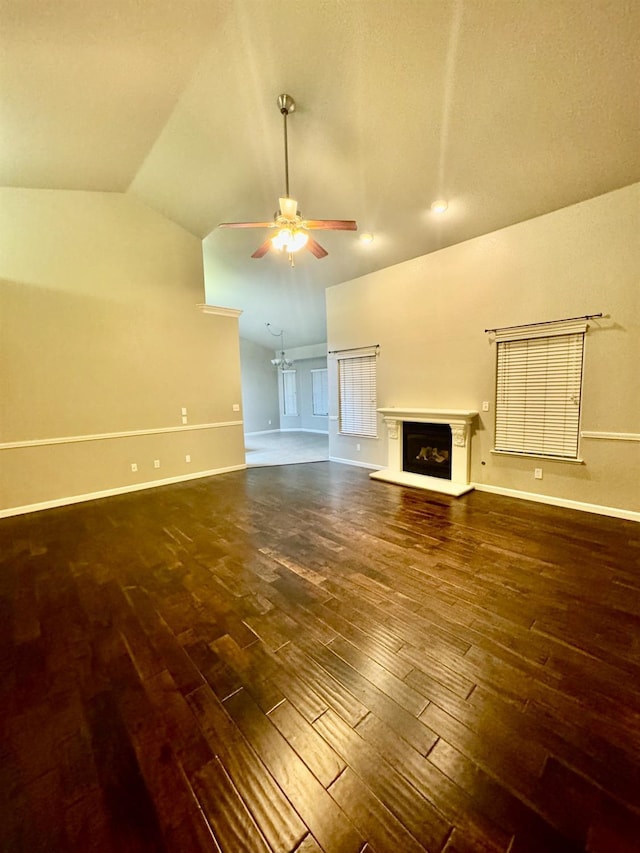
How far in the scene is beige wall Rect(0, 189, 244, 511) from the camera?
4000 millimetres

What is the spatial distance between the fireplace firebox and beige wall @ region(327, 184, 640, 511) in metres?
0.37

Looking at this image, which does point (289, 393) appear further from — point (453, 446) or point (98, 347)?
point (453, 446)

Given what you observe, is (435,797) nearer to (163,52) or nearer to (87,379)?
(163,52)

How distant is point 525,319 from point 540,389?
87 centimetres

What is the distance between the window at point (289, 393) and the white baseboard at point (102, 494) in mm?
6033

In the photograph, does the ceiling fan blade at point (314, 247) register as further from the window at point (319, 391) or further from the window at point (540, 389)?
the window at point (319, 391)

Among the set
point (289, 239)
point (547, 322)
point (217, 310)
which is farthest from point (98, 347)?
point (547, 322)

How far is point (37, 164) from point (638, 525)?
739 cm

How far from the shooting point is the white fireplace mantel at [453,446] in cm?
459

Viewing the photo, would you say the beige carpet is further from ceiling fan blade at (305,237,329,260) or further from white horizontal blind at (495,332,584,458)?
ceiling fan blade at (305,237,329,260)

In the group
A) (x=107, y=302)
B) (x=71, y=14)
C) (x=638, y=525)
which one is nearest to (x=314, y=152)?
(x=71, y=14)

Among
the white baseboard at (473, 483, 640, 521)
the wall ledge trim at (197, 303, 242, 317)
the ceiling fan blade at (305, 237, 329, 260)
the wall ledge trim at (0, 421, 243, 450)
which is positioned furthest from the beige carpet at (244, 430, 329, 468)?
the ceiling fan blade at (305, 237, 329, 260)

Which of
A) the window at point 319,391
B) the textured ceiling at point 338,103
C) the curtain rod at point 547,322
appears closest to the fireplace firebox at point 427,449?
the curtain rod at point 547,322

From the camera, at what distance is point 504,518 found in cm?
363
